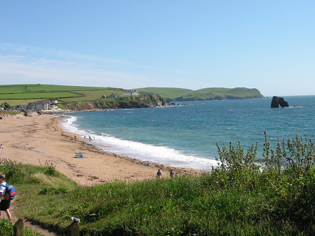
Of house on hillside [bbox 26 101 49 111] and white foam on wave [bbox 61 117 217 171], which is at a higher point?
house on hillside [bbox 26 101 49 111]

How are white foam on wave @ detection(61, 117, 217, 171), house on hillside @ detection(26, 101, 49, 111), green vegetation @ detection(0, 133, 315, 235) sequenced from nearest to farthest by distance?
green vegetation @ detection(0, 133, 315, 235), white foam on wave @ detection(61, 117, 217, 171), house on hillside @ detection(26, 101, 49, 111)

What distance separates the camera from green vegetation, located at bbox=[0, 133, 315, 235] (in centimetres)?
486

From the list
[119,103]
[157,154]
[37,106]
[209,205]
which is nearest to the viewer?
[209,205]

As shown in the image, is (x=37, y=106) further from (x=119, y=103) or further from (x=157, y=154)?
(x=157, y=154)

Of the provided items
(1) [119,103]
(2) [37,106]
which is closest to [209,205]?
(2) [37,106]

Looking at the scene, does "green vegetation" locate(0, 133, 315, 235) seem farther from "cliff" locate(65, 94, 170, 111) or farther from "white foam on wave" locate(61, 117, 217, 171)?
"cliff" locate(65, 94, 170, 111)

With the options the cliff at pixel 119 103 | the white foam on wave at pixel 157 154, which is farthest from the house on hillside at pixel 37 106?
the white foam on wave at pixel 157 154

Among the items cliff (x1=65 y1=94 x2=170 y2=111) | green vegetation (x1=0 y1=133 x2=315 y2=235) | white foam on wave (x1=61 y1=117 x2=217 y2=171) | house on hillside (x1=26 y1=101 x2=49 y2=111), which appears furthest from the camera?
cliff (x1=65 y1=94 x2=170 y2=111)

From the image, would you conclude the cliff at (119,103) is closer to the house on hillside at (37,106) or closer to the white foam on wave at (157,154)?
the house on hillside at (37,106)

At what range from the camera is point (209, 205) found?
5.94 meters

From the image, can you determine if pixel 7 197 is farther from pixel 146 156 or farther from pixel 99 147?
pixel 99 147

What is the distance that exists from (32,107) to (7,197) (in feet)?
452

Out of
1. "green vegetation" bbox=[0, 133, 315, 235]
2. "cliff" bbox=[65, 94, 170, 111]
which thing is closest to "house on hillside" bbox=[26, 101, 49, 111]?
"cliff" bbox=[65, 94, 170, 111]

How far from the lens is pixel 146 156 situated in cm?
2959
